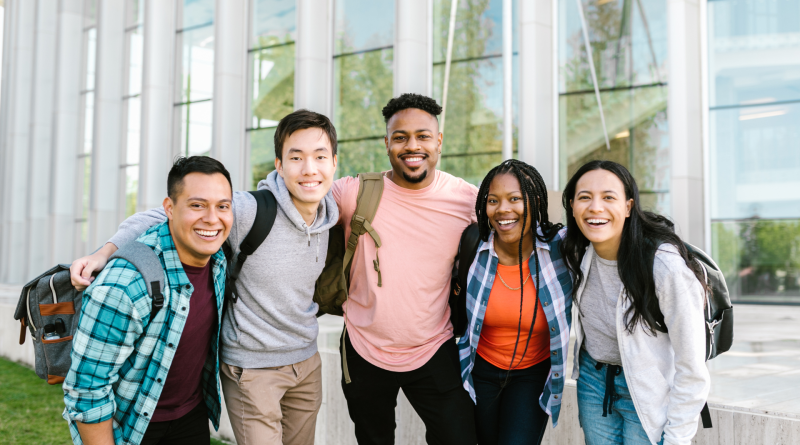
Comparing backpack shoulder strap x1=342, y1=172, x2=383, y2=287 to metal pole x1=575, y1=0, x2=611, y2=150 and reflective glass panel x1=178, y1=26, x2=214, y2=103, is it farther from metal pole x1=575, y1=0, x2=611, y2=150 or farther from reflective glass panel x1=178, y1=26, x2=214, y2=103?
reflective glass panel x1=178, y1=26, x2=214, y2=103

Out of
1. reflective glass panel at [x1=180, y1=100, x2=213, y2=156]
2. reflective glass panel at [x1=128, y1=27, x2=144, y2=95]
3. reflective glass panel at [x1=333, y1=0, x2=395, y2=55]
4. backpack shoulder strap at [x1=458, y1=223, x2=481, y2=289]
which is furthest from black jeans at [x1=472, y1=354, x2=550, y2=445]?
reflective glass panel at [x1=128, y1=27, x2=144, y2=95]

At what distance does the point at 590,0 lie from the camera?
36.0 feet

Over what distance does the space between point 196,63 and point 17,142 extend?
934 cm

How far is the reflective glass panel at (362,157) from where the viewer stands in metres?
12.9

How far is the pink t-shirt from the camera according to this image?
134 inches

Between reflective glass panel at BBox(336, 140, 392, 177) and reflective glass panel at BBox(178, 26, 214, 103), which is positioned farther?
reflective glass panel at BBox(178, 26, 214, 103)

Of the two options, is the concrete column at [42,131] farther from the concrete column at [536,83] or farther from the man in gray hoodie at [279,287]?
the man in gray hoodie at [279,287]

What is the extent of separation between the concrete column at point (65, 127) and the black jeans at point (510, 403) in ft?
64.5

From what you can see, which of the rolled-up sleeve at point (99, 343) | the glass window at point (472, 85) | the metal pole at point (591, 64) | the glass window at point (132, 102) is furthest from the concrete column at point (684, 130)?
the glass window at point (132, 102)

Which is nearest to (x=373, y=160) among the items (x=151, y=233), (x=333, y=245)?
(x=333, y=245)

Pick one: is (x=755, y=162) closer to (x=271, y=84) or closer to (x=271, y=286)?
(x=271, y=286)

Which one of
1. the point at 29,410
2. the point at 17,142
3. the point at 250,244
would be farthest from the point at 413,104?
the point at 17,142

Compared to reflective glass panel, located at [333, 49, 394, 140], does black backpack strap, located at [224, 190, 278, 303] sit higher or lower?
lower

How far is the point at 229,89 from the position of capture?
548 inches
